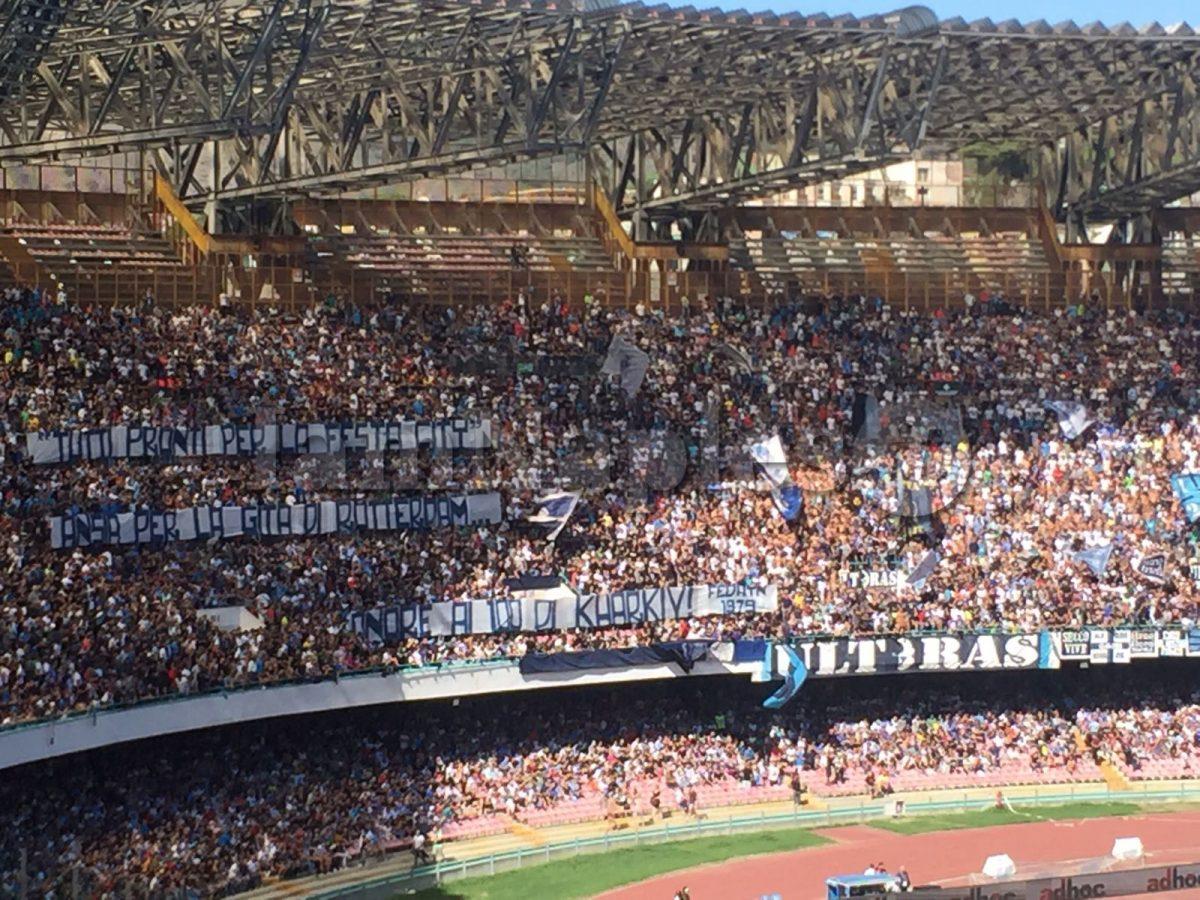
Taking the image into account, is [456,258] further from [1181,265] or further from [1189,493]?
[1181,265]

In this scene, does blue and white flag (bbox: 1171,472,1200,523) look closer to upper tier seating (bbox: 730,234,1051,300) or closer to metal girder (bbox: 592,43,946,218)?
upper tier seating (bbox: 730,234,1051,300)

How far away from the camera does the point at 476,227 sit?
58.2m

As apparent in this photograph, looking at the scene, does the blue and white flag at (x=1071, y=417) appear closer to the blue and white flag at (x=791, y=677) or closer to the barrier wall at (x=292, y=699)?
the blue and white flag at (x=791, y=677)

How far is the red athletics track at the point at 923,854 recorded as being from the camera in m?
41.3

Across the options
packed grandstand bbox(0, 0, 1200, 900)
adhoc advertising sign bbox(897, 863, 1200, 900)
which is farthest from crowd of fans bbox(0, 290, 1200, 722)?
adhoc advertising sign bbox(897, 863, 1200, 900)

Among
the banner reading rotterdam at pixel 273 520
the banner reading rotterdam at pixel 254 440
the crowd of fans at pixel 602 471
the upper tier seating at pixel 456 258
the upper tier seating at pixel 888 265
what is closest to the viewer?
the banner reading rotterdam at pixel 273 520

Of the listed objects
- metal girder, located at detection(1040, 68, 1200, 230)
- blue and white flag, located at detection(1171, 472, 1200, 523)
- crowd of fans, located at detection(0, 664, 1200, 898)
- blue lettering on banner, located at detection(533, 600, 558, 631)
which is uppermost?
metal girder, located at detection(1040, 68, 1200, 230)

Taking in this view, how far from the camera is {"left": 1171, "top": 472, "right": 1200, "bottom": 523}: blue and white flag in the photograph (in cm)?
5188

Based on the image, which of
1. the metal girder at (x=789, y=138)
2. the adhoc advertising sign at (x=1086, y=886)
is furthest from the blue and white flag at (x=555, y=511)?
the adhoc advertising sign at (x=1086, y=886)

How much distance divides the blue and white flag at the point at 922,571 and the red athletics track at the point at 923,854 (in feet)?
21.0

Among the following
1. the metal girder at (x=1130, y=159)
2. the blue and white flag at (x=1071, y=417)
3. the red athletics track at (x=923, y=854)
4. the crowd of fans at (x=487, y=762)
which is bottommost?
the red athletics track at (x=923, y=854)

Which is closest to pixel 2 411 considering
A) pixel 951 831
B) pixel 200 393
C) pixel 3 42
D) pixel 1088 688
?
pixel 200 393

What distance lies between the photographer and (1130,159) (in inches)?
2263

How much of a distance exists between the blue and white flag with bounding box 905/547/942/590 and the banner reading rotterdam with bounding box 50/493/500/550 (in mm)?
9780
